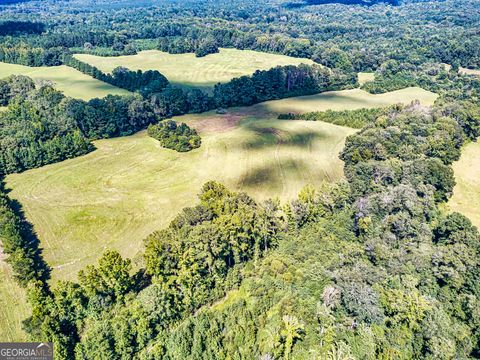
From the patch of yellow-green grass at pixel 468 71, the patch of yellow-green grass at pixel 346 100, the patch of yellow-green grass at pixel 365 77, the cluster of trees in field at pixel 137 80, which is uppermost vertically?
the cluster of trees in field at pixel 137 80

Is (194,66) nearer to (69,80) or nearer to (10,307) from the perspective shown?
(69,80)

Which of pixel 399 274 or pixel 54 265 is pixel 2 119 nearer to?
pixel 54 265

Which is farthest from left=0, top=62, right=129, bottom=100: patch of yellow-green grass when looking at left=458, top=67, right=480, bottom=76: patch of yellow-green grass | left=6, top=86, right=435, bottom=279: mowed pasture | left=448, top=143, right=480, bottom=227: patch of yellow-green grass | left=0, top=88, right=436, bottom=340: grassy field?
left=458, top=67, right=480, bottom=76: patch of yellow-green grass

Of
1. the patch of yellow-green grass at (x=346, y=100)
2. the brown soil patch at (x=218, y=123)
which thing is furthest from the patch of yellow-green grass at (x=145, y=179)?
the patch of yellow-green grass at (x=346, y=100)

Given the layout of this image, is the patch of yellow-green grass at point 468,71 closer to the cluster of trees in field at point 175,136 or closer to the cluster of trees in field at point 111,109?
the cluster of trees in field at point 111,109

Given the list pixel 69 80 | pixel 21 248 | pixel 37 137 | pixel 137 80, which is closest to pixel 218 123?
pixel 137 80
